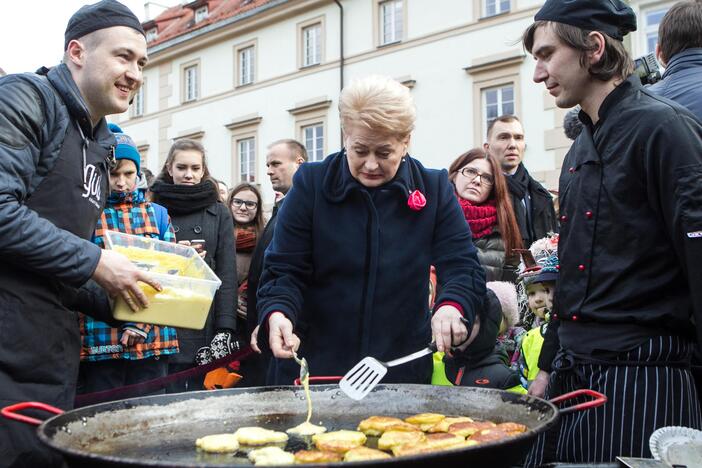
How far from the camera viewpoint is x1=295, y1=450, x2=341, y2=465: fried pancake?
186 cm

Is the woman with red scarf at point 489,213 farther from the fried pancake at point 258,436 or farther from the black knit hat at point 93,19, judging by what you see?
the black knit hat at point 93,19

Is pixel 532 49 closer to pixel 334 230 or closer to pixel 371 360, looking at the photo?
pixel 334 230

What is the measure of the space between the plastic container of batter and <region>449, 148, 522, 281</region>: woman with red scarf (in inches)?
81.3

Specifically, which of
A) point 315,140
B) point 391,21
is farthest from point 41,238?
point 315,140

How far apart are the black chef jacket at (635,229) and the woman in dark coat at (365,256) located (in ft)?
1.62

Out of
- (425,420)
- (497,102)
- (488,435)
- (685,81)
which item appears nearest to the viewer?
(488,435)

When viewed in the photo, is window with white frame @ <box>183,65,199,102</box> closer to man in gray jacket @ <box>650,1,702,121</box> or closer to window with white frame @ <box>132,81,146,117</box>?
window with white frame @ <box>132,81,146,117</box>

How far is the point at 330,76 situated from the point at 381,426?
18308mm

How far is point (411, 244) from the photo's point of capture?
2713 millimetres

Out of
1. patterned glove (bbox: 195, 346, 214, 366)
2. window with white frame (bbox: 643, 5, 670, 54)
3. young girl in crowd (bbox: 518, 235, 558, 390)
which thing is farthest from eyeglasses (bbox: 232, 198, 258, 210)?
window with white frame (bbox: 643, 5, 670, 54)

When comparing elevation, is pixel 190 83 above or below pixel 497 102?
above

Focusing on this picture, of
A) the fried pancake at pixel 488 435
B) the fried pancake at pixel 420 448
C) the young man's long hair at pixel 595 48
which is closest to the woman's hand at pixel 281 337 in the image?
the fried pancake at pixel 420 448

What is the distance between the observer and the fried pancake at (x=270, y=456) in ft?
6.17

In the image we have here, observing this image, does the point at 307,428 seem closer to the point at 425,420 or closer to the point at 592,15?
the point at 425,420
